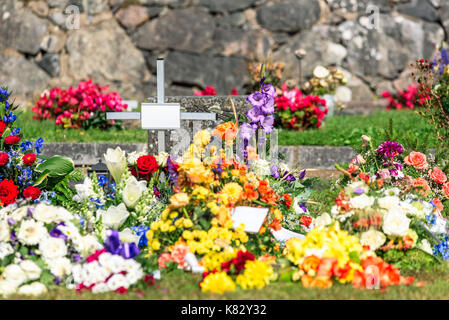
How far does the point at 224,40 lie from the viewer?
8.78 meters

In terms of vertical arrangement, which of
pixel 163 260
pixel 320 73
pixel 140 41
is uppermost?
pixel 140 41

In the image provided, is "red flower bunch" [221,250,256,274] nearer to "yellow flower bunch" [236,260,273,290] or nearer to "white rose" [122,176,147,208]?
"yellow flower bunch" [236,260,273,290]

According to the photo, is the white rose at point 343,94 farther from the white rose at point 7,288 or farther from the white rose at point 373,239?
the white rose at point 7,288

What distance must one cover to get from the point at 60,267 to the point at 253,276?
1.01 meters

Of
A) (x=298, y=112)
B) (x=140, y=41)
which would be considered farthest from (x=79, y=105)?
(x=298, y=112)

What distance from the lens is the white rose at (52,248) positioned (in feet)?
9.79

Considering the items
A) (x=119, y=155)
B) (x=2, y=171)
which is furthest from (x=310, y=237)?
(x=2, y=171)

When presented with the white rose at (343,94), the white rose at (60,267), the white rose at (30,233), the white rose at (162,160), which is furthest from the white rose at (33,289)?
the white rose at (343,94)

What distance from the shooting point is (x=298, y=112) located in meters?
7.10

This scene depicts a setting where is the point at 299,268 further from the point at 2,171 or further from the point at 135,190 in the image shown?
the point at 2,171

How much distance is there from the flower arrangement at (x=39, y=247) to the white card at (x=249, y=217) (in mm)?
801

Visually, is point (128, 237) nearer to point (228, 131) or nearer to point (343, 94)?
point (228, 131)

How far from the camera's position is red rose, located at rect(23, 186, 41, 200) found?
378 centimetres

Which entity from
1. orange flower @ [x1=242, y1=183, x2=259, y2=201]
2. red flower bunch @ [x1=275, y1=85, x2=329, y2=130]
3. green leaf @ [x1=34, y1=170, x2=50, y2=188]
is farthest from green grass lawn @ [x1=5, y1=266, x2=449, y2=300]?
red flower bunch @ [x1=275, y1=85, x2=329, y2=130]
